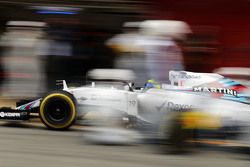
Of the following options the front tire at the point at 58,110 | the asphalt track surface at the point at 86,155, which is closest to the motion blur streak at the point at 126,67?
the asphalt track surface at the point at 86,155

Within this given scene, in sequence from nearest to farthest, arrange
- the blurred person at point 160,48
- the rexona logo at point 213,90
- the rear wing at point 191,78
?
the rexona logo at point 213,90, the rear wing at point 191,78, the blurred person at point 160,48

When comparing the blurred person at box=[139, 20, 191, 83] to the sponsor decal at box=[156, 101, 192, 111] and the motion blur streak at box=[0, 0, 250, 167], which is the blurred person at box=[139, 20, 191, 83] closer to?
the motion blur streak at box=[0, 0, 250, 167]

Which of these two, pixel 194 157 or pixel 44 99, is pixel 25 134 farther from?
pixel 194 157

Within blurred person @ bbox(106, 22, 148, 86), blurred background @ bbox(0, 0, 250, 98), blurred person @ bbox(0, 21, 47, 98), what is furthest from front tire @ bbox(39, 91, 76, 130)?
blurred person @ bbox(0, 21, 47, 98)

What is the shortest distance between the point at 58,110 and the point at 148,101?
1.40 metres

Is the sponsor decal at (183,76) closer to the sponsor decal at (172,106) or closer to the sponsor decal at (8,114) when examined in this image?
the sponsor decal at (172,106)

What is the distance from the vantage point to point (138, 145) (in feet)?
20.4

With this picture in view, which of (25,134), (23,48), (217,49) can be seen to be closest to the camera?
(25,134)

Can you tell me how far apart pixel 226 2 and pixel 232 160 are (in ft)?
16.3

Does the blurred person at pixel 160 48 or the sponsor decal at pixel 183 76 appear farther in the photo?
the blurred person at pixel 160 48

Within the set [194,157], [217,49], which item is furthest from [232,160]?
[217,49]

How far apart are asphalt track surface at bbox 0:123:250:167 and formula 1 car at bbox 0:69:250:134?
40 cm

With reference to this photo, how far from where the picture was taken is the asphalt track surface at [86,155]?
209 inches

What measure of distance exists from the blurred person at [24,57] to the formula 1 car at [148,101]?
1.49 m
